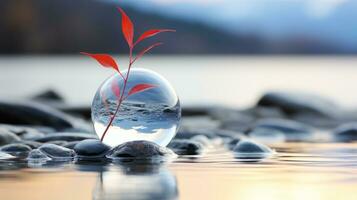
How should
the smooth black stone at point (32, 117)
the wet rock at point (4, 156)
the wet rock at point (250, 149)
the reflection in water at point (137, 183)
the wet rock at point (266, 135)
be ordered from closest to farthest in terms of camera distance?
1. the reflection in water at point (137, 183)
2. the wet rock at point (4, 156)
3. the wet rock at point (250, 149)
4. the wet rock at point (266, 135)
5. the smooth black stone at point (32, 117)

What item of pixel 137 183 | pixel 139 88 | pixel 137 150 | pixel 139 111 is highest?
pixel 139 88

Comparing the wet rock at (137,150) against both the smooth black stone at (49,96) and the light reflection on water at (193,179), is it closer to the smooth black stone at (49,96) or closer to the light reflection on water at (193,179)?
the light reflection on water at (193,179)

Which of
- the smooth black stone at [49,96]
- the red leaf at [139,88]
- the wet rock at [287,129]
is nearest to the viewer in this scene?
the red leaf at [139,88]

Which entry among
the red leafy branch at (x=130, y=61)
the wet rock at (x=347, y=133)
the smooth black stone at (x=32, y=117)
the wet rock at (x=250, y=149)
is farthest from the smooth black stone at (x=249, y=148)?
A: the smooth black stone at (x=32, y=117)

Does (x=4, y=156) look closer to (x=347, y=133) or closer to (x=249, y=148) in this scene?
→ (x=249, y=148)

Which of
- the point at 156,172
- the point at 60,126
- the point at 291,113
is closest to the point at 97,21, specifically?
the point at 291,113

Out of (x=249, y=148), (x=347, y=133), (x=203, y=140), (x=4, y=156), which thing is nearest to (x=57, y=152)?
(x=4, y=156)

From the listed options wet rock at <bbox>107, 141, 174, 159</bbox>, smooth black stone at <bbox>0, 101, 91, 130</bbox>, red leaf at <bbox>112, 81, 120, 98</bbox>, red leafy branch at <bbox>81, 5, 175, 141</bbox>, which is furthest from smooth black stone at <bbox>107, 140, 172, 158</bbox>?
smooth black stone at <bbox>0, 101, 91, 130</bbox>
